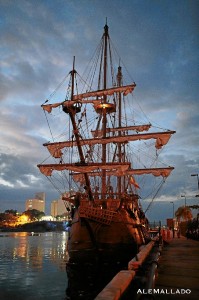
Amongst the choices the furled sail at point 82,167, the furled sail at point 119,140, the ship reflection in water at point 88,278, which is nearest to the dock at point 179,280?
the ship reflection in water at point 88,278

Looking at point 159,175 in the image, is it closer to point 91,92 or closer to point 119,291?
point 91,92

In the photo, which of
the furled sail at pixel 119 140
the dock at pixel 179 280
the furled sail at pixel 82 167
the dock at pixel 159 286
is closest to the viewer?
the dock at pixel 159 286

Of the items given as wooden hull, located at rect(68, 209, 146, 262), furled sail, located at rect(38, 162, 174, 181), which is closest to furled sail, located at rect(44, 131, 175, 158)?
furled sail, located at rect(38, 162, 174, 181)

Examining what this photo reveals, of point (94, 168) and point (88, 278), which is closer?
point (88, 278)

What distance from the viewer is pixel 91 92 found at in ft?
104

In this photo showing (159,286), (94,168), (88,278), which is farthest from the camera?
(94,168)

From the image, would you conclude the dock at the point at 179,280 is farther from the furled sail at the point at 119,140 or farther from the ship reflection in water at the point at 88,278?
the furled sail at the point at 119,140

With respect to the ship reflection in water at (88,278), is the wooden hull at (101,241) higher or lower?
higher

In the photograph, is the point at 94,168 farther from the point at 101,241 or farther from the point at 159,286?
the point at 159,286

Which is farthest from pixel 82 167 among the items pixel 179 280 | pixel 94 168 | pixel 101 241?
pixel 179 280

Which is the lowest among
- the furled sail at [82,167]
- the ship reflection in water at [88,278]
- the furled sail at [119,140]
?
the ship reflection in water at [88,278]

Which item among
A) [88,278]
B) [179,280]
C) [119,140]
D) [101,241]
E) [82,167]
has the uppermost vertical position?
[119,140]

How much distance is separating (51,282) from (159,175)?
16960 millimetres


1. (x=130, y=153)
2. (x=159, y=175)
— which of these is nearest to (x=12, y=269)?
(x=159, y=175)
